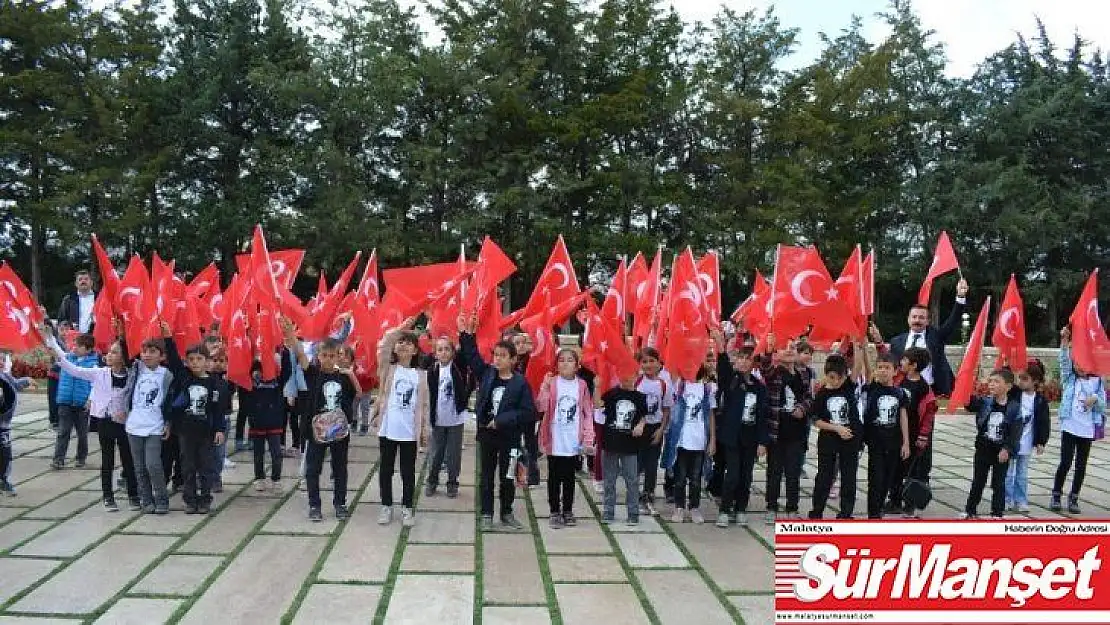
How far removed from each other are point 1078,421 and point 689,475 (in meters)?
4.14

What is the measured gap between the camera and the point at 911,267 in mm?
28734

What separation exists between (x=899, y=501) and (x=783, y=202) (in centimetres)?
1974

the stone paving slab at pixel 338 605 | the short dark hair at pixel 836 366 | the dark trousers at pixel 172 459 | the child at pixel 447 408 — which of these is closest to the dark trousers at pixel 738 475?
the short dark hair at pixel 836 366

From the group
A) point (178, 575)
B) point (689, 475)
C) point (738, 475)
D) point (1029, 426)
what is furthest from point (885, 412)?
point (178, 575)

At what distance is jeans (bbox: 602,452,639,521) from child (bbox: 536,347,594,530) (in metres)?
0.23

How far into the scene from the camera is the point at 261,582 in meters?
5.23

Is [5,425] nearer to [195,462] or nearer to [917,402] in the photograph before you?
[195,462]

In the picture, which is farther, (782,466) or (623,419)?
(782,466)

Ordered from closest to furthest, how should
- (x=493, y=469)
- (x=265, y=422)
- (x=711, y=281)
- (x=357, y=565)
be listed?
1. (x=357, y=565)
2. (x=493, y=469)
3. (x=265, y=422)
4. (x=711, y=281)

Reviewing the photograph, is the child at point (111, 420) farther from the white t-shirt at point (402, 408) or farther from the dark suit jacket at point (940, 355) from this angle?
the dark suit jacket at point (940, 355)

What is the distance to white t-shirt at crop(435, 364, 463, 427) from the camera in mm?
7570

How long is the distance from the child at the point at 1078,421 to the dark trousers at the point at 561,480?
202 inches

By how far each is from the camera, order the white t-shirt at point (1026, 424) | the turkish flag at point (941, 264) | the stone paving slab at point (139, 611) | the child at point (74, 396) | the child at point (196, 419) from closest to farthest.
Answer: the stone paving slab at point (139, 611)
the child at point (196, 419)
the white t-shirt at point (1026, 424)
the child at point (74, 396)
the turkish flag at point (941, 264)

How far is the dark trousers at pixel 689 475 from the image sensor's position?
6984mm
